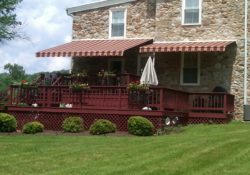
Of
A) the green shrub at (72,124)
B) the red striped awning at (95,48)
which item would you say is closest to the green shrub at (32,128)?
the green shrub at (72,124)

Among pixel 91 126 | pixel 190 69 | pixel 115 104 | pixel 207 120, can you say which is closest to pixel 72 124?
pixel 91 126

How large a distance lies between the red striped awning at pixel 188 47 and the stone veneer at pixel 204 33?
0.63m

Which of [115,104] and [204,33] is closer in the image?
[115,104]

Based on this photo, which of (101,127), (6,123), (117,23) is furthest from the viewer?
(117,23)

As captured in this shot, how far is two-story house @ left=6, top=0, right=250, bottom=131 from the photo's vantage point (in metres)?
22.7

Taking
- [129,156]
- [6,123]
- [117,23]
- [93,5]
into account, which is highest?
[93,5]

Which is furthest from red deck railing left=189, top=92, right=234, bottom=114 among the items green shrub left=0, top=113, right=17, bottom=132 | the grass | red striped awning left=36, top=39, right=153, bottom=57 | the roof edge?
green shrub left=0, top=113, right=17, bottom=132

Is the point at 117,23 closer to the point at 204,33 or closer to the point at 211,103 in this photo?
the point at 204,33

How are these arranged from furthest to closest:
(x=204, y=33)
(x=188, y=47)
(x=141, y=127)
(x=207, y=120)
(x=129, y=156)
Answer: (x=204, y=33), (x=188, y=47), (x=207, y=120), (x=141, y=127), (x=129, y=156)

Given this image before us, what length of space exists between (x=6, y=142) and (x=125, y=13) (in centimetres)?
1229

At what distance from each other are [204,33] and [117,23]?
4847 millimetres

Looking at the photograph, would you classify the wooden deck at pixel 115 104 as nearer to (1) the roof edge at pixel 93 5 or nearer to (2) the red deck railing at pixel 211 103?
(2) the red deck railing at pixel 211 103

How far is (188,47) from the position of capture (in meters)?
22.2

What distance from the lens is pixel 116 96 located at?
64.5ft
